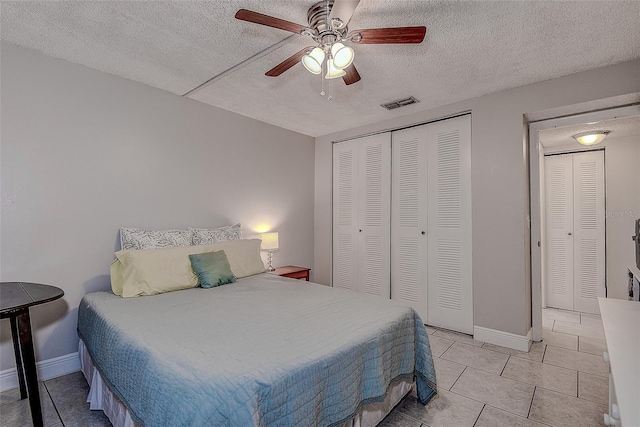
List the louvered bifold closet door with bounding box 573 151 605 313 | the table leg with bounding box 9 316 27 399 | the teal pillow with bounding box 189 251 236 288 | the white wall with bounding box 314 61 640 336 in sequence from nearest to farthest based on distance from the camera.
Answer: the table leg with bounding box 9 316 27 399
the teal pillow with bounding box 189 251 236 288
the white wall with bounding box 314 61 640 336
the louvered bifold closet door with bounding box 573 151 605 313

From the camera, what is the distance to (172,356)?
4.45 feet

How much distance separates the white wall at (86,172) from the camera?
7.51 feet

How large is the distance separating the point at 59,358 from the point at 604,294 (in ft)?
18.9

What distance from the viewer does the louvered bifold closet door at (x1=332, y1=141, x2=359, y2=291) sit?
4293mm

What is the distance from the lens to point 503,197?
120 inches

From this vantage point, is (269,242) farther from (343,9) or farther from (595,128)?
(595,128)

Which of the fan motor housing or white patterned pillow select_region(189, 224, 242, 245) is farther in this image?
white patterned pillow select_region(189, 224, 242, 245)

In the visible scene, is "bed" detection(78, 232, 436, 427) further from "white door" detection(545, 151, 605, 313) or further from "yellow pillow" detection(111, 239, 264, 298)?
"white door" detection(545, 151, 605, 313)

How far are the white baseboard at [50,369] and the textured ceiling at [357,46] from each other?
236cm

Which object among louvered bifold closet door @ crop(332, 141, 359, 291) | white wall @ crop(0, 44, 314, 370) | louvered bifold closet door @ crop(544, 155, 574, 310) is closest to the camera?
white wall @ crop(0, 44, 314, 370)

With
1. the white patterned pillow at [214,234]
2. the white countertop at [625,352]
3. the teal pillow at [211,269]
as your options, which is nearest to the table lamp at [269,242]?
the white patterned pillow at [214,234]

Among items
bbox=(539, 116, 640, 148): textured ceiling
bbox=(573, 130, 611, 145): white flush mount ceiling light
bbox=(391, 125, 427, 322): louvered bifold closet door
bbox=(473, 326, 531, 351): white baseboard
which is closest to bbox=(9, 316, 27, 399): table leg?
bbox=(391, 125, 427, 322): louvered bifold closet door

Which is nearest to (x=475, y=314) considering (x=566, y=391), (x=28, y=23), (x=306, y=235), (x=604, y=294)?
(x=566, y=391)

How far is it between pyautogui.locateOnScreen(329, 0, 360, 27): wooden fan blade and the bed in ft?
5.37
